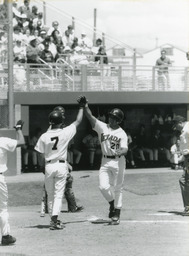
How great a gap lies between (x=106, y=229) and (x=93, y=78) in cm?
1164

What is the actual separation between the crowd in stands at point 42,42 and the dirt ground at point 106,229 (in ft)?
20.2

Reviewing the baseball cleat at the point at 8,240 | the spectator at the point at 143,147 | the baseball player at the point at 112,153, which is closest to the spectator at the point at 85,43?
the spectator at the point at 143,147

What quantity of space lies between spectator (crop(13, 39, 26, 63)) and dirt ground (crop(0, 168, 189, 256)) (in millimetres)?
5996

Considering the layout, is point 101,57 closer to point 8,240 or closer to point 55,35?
point 55,35

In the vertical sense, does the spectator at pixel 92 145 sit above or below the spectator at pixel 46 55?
below

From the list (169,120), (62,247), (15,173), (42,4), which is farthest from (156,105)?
(62,247)

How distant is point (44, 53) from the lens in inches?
765

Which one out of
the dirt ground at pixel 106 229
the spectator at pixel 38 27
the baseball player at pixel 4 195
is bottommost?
the dirt ground at pixel 106 229

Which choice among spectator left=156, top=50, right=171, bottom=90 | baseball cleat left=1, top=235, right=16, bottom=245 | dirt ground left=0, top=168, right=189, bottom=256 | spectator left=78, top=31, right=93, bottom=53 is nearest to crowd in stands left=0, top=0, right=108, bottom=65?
spectator left=78, top=31, right=93, bottom=53

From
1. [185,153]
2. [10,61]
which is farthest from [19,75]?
[185,153]

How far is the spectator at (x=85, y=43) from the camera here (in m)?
20.8

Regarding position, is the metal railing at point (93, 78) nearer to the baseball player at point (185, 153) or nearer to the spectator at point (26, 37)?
the spectator at point (26, 37)

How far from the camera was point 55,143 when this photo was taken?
8086 mm

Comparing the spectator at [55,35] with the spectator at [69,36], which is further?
the spectator at [69,36]
